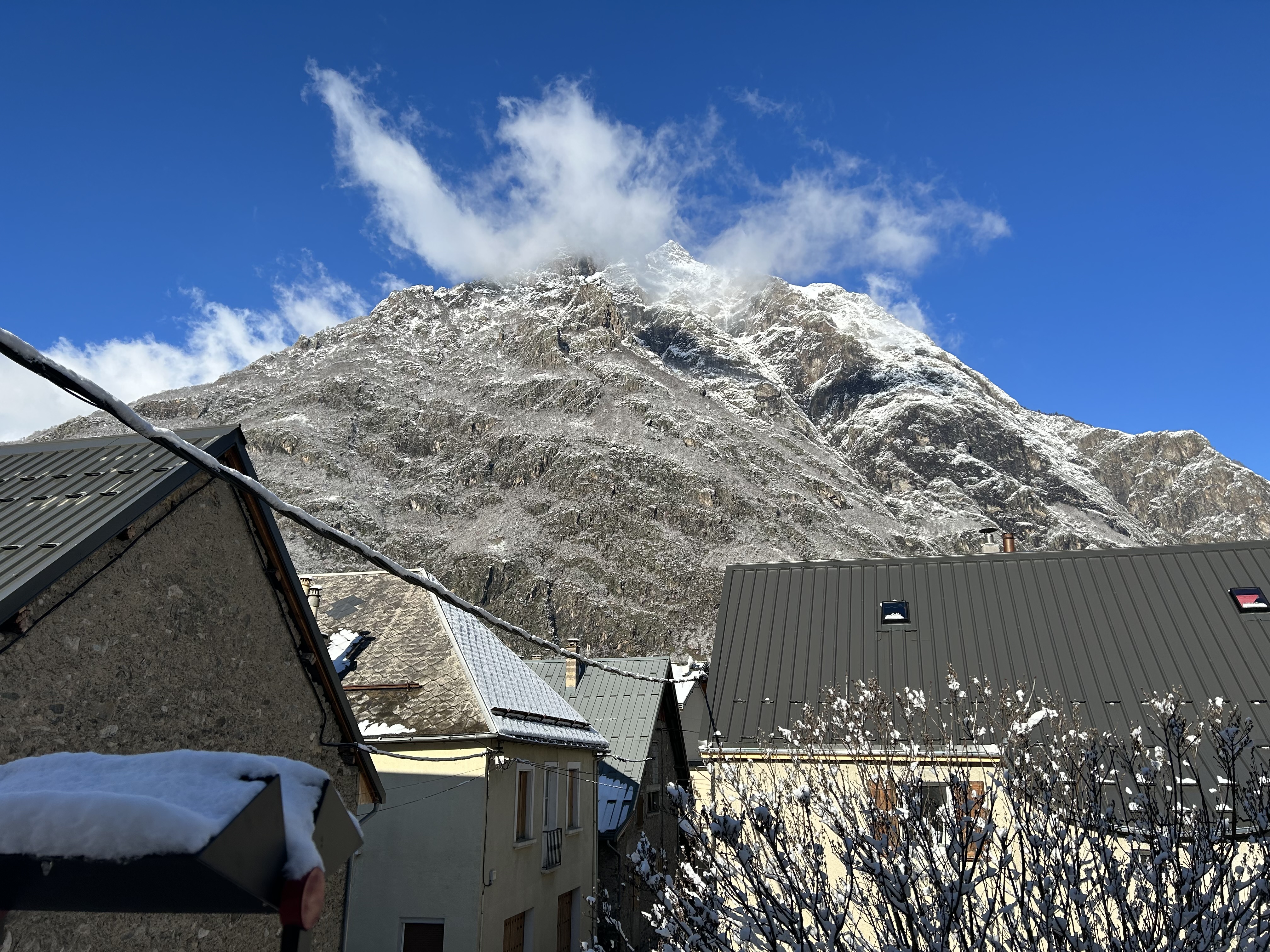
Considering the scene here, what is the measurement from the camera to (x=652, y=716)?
18547mm

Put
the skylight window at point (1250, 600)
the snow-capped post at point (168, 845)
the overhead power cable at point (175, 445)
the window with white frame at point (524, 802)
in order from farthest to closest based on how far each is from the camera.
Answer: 1. the skylight window at point (1250, 600)
2. the window with white frame at point (524, 802)
3. the overhead power cable at point (175, 445)
4. the snow-capped post at point (168, 845)

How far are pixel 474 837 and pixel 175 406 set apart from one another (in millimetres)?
104689

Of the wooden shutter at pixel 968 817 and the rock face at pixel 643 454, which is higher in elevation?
the rock face at pixel 643 454

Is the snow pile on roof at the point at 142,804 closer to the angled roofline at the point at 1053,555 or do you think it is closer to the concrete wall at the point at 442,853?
the concrete wall at the point at 442,853

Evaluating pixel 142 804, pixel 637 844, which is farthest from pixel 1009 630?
pixel 142 804

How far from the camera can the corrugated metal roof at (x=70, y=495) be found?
4871 millimetres

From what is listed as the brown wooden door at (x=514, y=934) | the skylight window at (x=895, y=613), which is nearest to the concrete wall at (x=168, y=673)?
the brown wooden door at (x=514, y=934)

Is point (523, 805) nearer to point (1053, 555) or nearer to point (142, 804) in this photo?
point (1053, 555)

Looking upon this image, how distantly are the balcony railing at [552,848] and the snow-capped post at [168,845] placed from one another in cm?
1205

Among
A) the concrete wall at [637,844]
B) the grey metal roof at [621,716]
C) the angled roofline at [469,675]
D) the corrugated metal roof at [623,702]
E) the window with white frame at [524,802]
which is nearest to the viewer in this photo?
the angled roofline at [469,675]

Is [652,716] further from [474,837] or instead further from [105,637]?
[105,637]

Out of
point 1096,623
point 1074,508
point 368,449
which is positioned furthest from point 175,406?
point 1074,508

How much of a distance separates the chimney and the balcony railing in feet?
44.5

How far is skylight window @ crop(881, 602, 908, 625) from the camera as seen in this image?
1518cm
